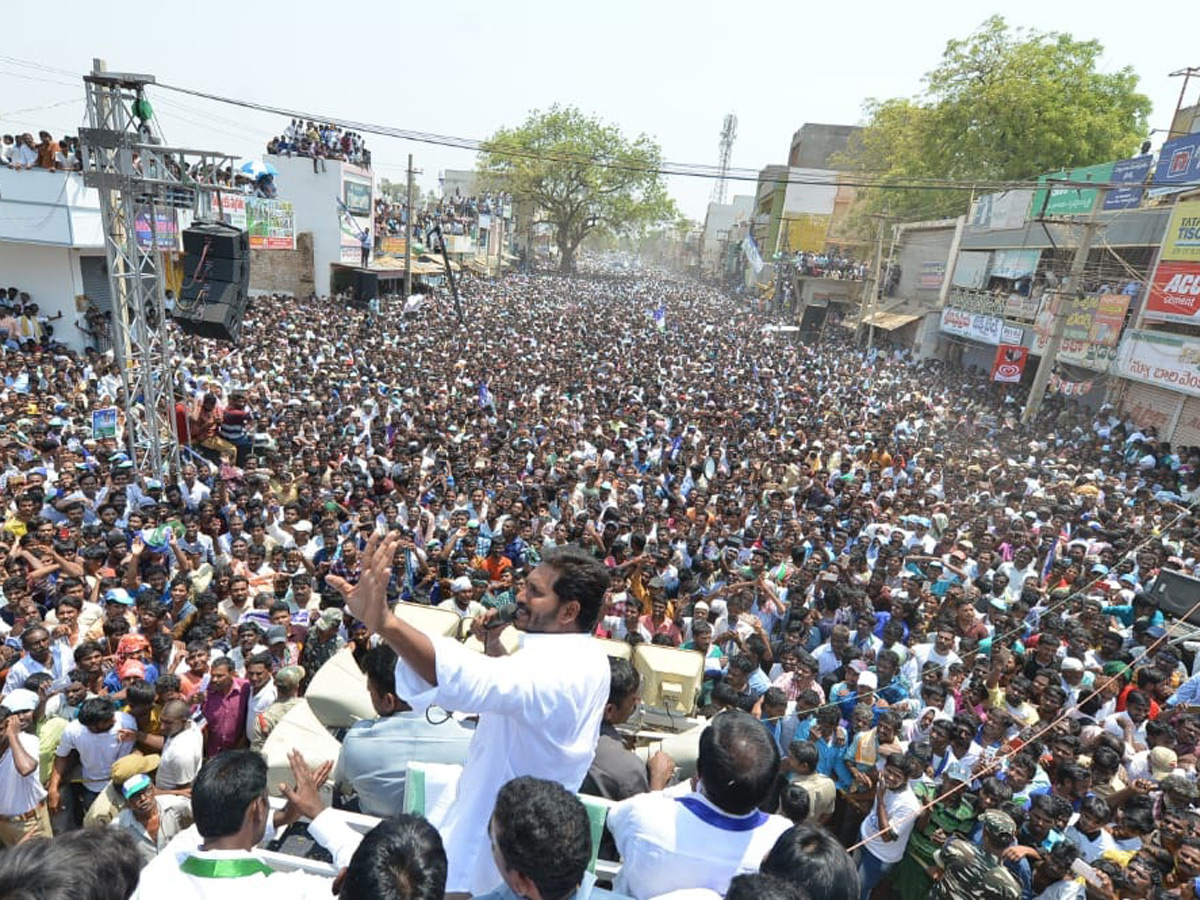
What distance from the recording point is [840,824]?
12.6ft

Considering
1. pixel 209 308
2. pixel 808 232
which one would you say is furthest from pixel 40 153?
pixel 808 232

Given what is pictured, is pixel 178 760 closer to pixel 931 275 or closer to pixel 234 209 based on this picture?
pixel 234 209

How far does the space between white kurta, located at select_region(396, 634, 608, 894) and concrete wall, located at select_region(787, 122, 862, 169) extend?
55869 millimetres

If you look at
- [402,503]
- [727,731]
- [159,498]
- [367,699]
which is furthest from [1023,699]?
[159,498]

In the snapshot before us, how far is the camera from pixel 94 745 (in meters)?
3.46

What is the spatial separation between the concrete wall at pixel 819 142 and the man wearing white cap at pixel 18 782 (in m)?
55.5

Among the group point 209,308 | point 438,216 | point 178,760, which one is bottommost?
point 178,760

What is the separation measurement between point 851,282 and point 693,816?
32311mm

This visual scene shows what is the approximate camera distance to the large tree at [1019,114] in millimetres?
24688

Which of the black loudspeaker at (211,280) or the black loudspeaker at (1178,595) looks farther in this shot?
the black loudspeaker at (211,280)

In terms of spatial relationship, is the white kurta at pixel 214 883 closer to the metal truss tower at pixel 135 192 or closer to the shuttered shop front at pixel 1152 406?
the metal truss tower at pixel 135 192

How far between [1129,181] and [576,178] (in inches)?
1584

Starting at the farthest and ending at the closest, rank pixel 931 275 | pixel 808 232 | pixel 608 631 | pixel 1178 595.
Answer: pixel 808 232 → pixel 931 275 → pixel 1178 595 → pixel 608 631

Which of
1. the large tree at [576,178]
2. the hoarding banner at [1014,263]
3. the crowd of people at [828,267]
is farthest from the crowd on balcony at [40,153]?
the large tree at [576,178]
